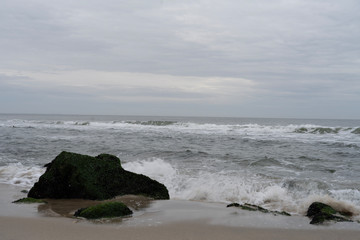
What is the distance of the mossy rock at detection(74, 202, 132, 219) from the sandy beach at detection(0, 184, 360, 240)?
0.50 ft

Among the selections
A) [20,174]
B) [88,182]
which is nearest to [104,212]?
[88,182]

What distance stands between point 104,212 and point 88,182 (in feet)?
5.42

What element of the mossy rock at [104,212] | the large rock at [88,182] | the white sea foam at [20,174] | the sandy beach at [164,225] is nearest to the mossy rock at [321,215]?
the sandy beach at [164,225]

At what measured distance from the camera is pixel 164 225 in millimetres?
4012

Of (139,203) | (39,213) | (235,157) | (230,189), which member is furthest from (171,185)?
(235,157)

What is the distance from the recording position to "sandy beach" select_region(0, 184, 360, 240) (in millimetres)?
3582

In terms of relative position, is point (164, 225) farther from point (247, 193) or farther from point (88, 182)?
point (247, 193)

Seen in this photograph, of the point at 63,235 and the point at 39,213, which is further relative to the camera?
the point at 39,213

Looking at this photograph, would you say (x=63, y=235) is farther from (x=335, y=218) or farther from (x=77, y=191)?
(x=335, y=218)

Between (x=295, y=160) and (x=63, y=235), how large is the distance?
32.1ft

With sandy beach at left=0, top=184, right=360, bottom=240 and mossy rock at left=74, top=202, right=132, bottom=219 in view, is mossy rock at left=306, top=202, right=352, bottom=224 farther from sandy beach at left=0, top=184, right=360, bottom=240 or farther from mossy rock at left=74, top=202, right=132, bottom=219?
mossy rock at left=74, top=202, right=132, bottom=219

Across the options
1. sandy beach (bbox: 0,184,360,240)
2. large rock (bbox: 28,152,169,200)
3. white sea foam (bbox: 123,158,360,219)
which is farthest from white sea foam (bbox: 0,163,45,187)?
white sea foam (bbox: 123,158,360,219)

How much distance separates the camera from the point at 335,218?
4.48 metres

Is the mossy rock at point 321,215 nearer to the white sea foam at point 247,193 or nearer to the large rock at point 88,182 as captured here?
the white sea foam at point 247,193
